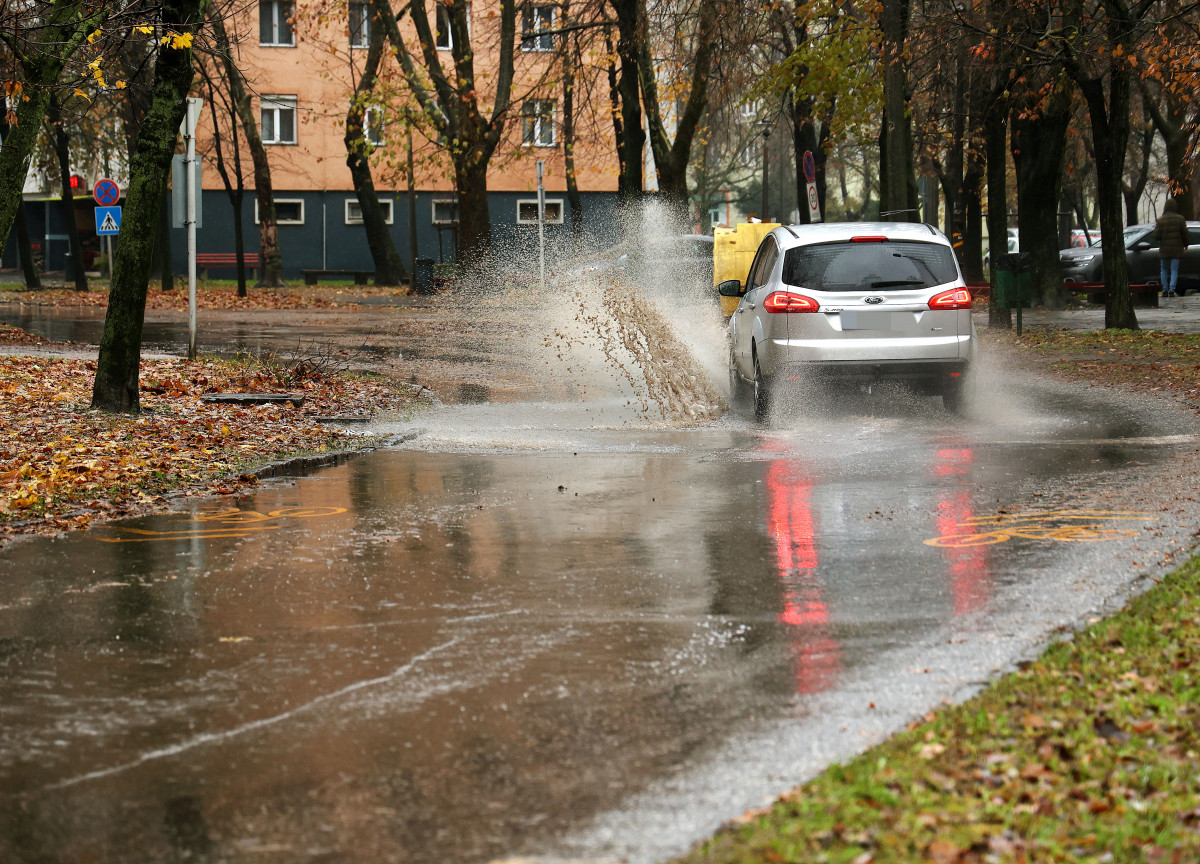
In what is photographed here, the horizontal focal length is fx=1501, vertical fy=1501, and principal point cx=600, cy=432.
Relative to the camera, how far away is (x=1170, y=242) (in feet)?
108

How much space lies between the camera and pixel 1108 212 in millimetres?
22359

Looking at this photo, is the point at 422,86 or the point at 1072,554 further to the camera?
the point at 422,86

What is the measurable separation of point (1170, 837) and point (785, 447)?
27.1 feet

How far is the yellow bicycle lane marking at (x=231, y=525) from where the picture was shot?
8.16 metres

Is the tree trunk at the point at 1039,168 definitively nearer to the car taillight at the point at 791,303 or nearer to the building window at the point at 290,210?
the car taillight at the point at 791,303

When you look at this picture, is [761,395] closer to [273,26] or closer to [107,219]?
[107,219]

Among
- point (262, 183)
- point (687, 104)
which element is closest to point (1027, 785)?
point (687, 104)

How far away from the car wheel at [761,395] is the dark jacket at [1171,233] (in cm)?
2142

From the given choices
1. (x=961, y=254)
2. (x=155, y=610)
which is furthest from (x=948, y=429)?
(x=961, y=254)

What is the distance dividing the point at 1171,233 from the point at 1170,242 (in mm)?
392

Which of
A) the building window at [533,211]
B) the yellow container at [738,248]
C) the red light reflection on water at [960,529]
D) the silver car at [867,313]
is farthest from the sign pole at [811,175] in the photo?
the building window at [533,211]

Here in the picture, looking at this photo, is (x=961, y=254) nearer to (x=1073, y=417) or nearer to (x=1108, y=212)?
(x=1108, y=212)

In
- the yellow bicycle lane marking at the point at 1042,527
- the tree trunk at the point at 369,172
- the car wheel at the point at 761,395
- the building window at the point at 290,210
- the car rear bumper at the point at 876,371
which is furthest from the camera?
the building window at the point at 290,210

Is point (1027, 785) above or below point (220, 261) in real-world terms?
below
